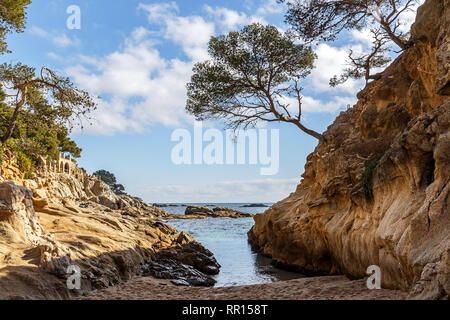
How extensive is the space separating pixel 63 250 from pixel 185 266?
6137 mm

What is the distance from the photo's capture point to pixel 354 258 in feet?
32.4

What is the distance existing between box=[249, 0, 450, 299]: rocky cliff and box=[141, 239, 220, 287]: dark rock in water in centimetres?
424

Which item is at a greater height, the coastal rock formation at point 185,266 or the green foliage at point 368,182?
the green foliage at point 368,182

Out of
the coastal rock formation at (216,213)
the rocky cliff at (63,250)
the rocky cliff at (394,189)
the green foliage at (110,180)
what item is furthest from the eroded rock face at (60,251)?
the green foliage at (110,180)

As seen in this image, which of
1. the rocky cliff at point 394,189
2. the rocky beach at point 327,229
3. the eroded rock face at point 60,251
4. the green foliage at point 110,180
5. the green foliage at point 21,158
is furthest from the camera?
the green foliage at point 110,180

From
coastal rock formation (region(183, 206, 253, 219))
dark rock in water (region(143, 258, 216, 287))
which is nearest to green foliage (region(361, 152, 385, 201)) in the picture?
dark rock in water (region(143, 258, 216, 287))

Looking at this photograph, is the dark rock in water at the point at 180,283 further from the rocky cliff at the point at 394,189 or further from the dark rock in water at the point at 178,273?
the rocky cliff at the point at 394,189

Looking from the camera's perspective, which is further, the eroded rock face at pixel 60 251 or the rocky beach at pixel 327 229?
the eroded rock face at pixel 60 251

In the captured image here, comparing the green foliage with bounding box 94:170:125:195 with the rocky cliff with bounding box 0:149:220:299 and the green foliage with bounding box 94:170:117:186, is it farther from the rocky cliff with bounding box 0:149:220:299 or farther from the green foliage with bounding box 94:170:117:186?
the rocky cliff with bounding box 0:149:220:299

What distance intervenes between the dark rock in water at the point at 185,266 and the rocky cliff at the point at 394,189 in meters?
4.24

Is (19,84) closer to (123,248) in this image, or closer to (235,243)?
(123,248)

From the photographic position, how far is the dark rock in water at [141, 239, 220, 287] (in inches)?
481

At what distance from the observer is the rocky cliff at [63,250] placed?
7.43 meters

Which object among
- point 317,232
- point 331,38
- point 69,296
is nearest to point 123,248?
point 69,296
